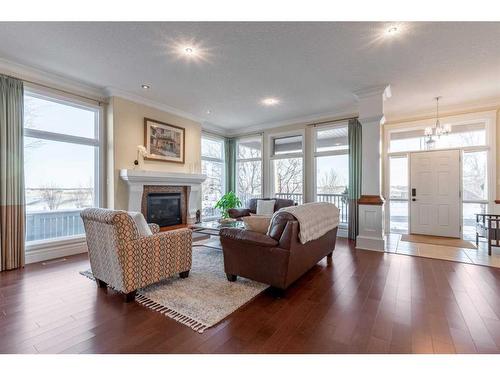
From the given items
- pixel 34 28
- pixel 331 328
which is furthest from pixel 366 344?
pixel 34 28

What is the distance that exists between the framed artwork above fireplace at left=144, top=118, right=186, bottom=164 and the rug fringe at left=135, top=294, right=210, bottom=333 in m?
3.28

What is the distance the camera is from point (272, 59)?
3279 mm

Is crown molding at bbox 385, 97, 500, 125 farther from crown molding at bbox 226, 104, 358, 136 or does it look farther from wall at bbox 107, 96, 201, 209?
wall at bbox 107, 96, 201, 209

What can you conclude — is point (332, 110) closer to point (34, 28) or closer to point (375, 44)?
point (375, 44)

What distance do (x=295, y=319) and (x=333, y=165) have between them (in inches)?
174

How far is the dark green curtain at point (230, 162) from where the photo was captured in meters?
7.32

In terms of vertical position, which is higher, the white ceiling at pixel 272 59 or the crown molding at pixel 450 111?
the white ceiling at pixel 272 59

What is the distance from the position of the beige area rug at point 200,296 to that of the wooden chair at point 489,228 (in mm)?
4019

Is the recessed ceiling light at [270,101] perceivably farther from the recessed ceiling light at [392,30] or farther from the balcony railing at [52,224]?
the balcony railing at [52,224]

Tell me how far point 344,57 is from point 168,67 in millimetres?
2472

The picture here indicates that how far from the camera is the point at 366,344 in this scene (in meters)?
1.72

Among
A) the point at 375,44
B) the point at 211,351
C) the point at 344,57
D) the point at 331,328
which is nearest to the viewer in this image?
the point at 211,351

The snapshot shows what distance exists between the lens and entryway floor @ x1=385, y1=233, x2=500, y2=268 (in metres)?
3.69

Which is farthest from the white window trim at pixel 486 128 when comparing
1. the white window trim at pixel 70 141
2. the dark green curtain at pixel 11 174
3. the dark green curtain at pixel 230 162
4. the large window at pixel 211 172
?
the dark green curtain at pixel 11 174
